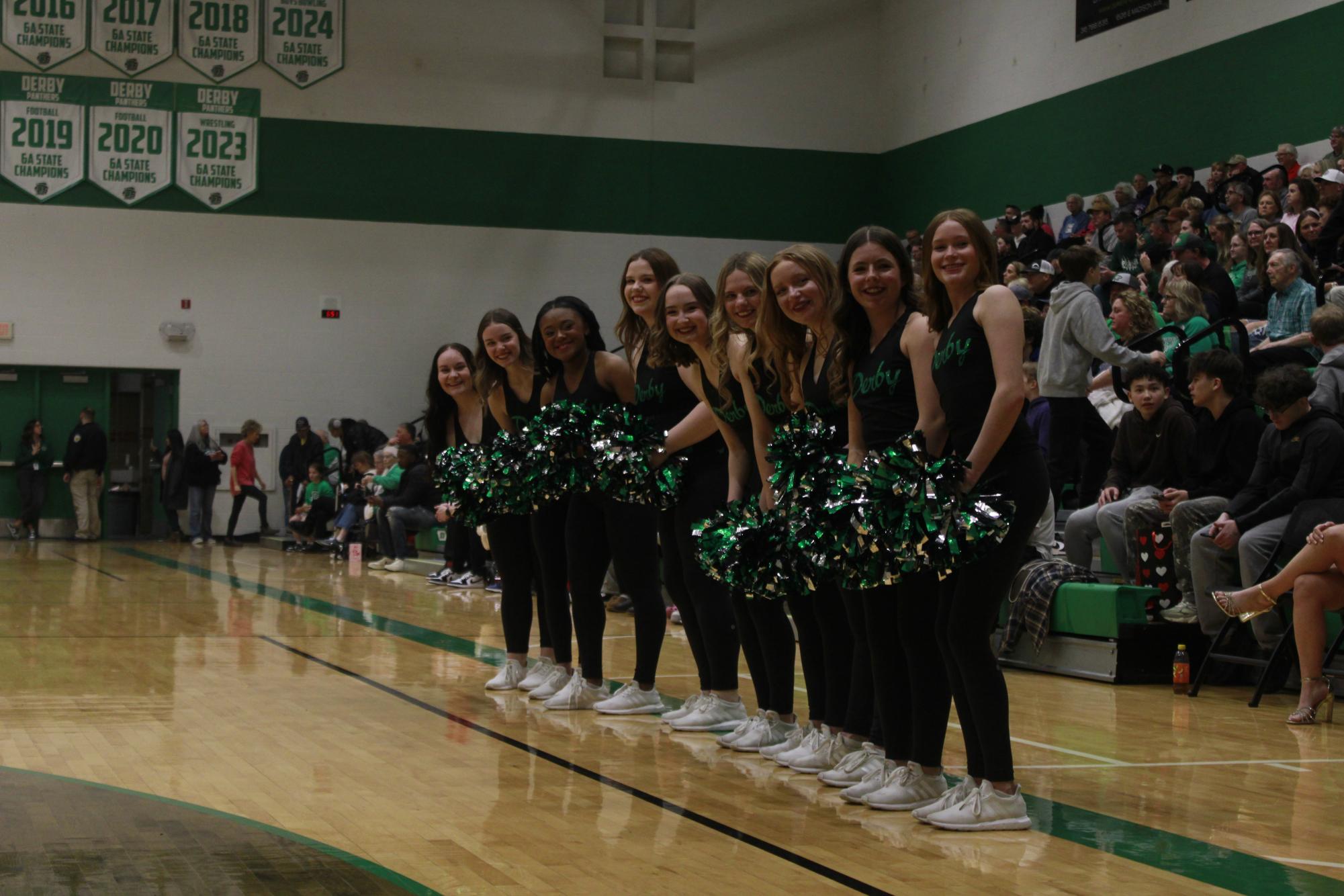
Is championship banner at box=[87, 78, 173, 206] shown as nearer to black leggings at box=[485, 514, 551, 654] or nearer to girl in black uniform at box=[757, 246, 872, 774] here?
black leggings at box=[485, 514, 551, 654]

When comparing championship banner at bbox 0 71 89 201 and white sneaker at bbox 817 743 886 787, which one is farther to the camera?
championship banner at bbox 0 71 89 201

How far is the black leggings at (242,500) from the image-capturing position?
58.6 feet

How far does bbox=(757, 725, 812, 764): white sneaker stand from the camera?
4305mm

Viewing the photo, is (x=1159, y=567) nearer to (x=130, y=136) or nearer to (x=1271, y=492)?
(x=1271, y=492)

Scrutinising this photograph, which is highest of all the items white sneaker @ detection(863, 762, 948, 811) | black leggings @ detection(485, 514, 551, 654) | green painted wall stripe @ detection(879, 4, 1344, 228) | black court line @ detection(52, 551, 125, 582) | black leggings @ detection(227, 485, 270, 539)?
green painted wall stripe @ detection(879, 4, 1344, 228)

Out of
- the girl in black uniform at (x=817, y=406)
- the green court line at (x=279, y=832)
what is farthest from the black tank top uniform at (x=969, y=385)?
the green court line at (x=279, y=832)

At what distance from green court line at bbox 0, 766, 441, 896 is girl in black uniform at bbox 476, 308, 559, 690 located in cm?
192

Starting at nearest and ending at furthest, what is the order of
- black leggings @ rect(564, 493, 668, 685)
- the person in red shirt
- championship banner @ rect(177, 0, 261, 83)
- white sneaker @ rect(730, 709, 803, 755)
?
white sneaker @ rect(730, 709, 803, 755) < black leggings @ rect(564, 493, 668, 685) < the person in red shirt < championship banner @ rect(177, 0, 261, 83)

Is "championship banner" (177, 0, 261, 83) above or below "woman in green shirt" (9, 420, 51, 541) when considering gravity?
above

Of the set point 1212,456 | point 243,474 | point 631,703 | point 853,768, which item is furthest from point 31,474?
point 853,768

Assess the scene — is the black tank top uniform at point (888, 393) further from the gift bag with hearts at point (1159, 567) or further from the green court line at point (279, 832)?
the gift bag with hearts at point (1159, 567)

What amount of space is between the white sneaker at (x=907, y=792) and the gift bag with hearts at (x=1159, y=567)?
3.11 metres

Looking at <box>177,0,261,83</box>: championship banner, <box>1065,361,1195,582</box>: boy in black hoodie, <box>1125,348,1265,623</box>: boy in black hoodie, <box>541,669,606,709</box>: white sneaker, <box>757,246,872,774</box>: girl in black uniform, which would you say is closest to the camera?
<box>757,246,872,774</box>: girl in black uniform

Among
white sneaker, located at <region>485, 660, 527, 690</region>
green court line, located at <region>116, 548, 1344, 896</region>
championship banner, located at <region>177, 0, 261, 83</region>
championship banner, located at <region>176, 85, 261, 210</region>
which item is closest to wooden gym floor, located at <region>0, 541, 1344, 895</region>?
green court line, located at <region>116, 548, 1344, 896</region>
